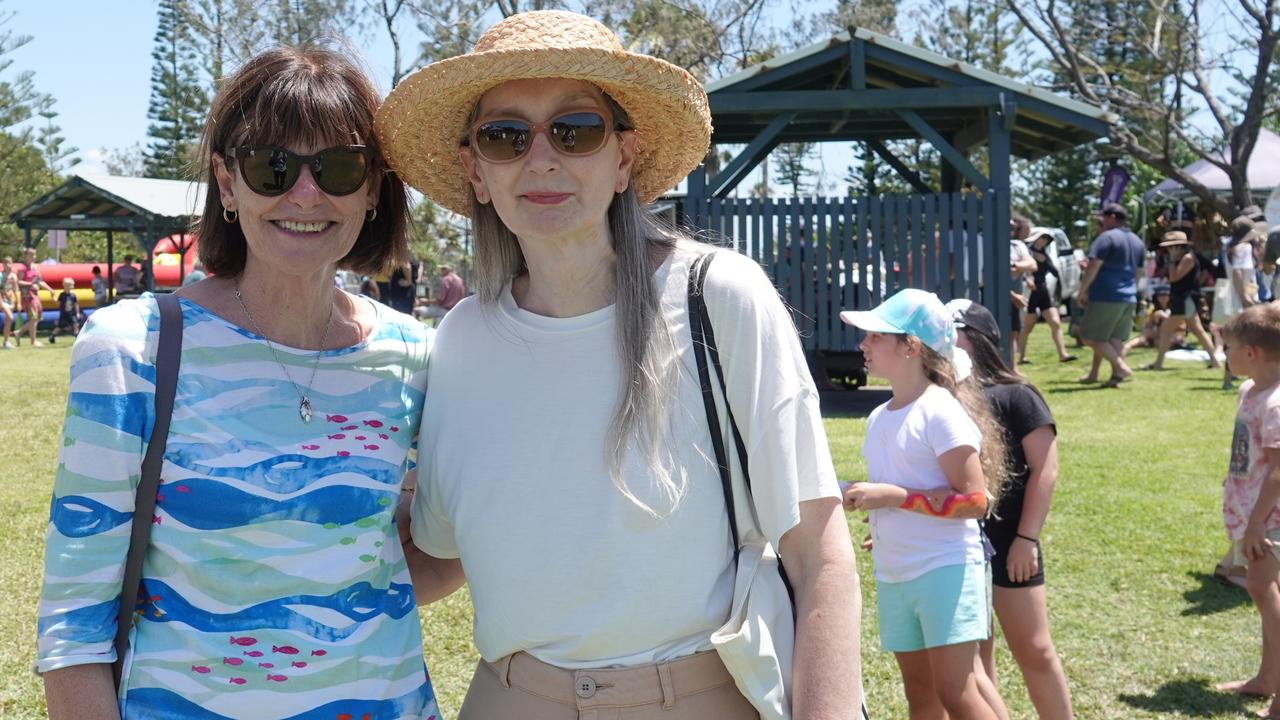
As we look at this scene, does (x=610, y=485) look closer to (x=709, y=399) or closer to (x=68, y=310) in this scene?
(x=709, y=399)

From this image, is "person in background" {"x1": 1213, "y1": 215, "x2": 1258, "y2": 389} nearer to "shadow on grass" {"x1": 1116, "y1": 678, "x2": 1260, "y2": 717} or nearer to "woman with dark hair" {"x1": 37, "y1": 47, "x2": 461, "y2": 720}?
"shadow on grass" {"x1": 1116, "y1": 678, "x2": 1260, "y2": 717}

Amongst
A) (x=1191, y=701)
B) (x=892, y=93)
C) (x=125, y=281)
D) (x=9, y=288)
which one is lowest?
(x=1191, y=701)

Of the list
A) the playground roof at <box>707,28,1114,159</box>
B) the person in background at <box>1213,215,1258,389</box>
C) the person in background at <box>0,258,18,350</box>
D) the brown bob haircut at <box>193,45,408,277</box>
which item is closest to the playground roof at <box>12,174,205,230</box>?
the person in background at <box>0,258,18,350</box>

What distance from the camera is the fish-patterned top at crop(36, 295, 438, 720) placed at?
6.07 ft

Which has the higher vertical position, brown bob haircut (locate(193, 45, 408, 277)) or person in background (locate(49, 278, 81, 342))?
brown bob haircut (locate(193, 45, 408, 277))

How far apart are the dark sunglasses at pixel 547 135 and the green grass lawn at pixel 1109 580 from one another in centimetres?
331

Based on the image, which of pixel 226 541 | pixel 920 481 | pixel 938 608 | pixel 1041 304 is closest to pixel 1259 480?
pixel 920 481

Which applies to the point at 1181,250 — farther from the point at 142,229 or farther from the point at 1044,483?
the point at 142,229

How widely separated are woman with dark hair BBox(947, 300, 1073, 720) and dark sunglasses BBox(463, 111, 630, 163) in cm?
249

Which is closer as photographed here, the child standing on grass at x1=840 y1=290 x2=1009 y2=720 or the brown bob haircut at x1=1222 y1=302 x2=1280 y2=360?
the child standing on grass at x1=840 y1=290 x2=1009 y2=720

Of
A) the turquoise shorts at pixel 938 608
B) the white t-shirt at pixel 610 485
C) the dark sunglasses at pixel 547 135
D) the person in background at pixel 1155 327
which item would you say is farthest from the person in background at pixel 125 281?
→ the white t-shirt at pixel 610 485

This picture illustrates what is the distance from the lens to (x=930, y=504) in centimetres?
378

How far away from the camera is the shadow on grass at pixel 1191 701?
4.78 metres

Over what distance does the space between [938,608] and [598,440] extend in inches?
83.5
